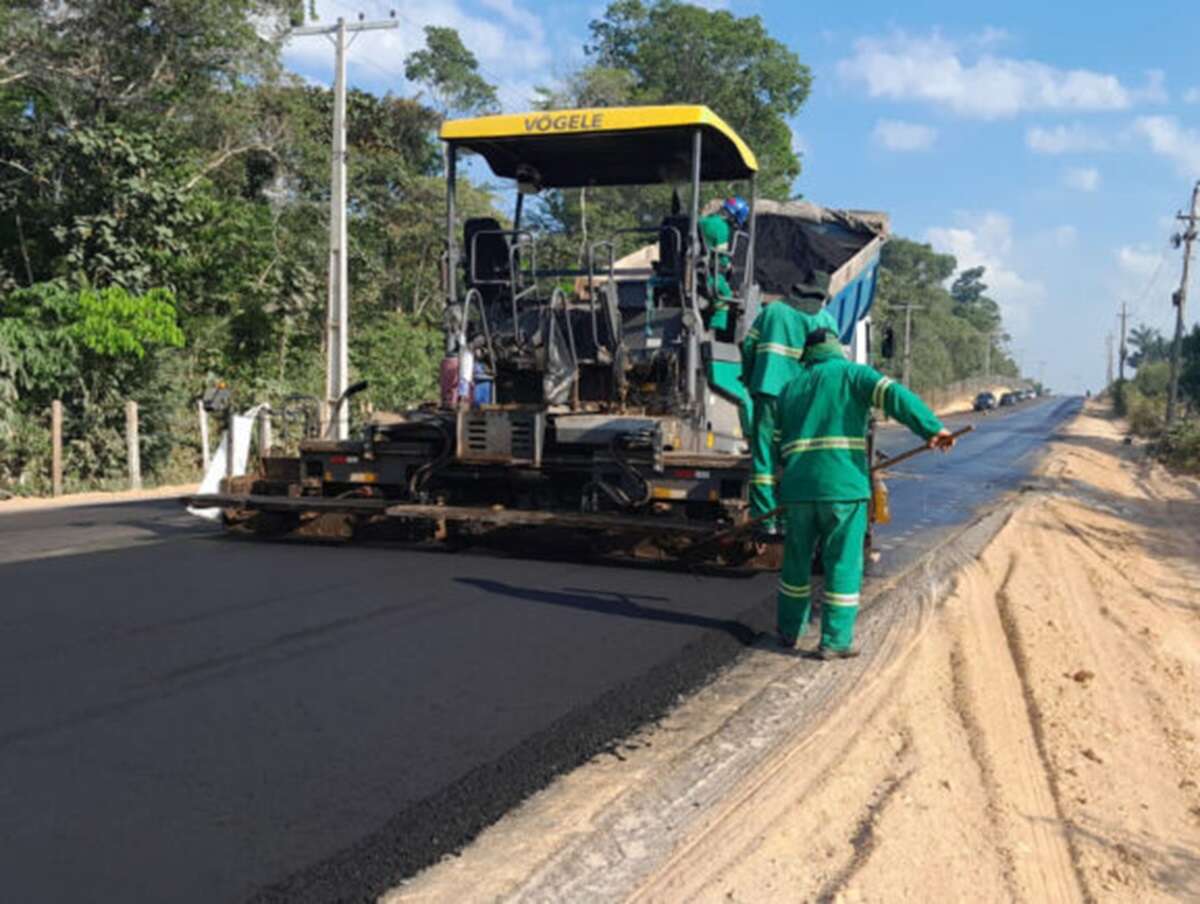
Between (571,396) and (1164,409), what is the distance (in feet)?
135

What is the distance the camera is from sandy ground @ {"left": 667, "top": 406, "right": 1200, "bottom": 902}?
2947 mm

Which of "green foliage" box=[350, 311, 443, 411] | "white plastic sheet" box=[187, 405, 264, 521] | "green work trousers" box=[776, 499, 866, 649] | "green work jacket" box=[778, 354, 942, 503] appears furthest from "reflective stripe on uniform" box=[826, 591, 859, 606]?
"green foliage" box=[350, 311, 443, 411]

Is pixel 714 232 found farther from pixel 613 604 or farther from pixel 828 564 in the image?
pixel 828 564

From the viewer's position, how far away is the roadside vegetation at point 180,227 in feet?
51.6

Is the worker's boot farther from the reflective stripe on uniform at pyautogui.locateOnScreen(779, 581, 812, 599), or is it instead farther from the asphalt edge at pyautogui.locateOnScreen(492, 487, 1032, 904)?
the reflective stripe on uniform at pyautogui.locateOnScreen(779, 581, 812, 599)

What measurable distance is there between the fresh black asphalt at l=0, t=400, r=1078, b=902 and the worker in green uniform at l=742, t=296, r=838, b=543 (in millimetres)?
796

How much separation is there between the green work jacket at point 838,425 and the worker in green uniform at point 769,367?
676 millimetres

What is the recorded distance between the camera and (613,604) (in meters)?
6.21

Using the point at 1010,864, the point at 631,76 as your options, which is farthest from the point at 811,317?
the point at 631,76

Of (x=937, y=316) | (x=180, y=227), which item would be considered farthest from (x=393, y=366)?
(x=937, y=316)

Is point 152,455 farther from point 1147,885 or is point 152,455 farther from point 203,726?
point 1147,885

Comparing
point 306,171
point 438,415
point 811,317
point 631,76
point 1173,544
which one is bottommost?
point 1173,544

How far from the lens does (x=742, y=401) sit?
797 centimetres

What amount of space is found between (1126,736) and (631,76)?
116 ft
